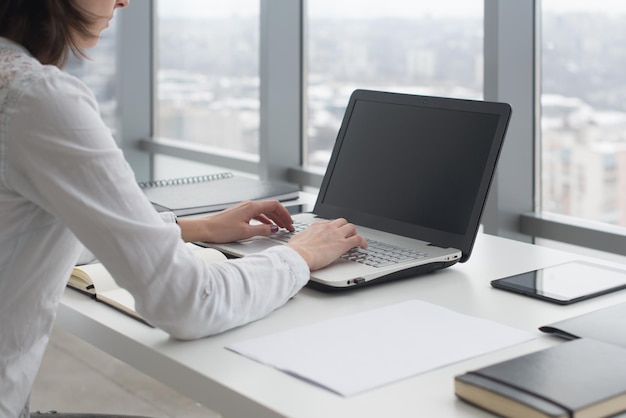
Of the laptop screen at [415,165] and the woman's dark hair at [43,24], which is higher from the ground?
the woman's dark hair at [43,24]

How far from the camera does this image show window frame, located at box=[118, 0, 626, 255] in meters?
2.13

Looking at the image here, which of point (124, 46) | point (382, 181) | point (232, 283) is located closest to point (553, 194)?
point (382, 181)

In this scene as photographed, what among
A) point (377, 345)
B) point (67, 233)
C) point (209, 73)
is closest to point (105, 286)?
point (67, 233)

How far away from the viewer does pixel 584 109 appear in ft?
6.93

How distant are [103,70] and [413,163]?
7.89 feet

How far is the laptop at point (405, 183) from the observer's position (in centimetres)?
135

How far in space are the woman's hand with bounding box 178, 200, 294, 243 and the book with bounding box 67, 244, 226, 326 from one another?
6cm

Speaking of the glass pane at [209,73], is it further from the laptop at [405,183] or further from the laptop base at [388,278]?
the laptop base at [388,278]

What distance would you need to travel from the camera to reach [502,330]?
3.57 feet

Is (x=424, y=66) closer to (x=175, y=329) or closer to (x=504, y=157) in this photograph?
(x=504, y=157)

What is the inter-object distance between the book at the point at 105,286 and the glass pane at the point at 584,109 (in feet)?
3.55

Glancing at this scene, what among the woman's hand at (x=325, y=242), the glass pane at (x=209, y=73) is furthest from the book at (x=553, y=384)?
the glass pane at (x=209, y=73)

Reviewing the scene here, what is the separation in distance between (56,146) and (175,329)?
25cm

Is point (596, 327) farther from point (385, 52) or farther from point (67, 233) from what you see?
point (385, 52)
